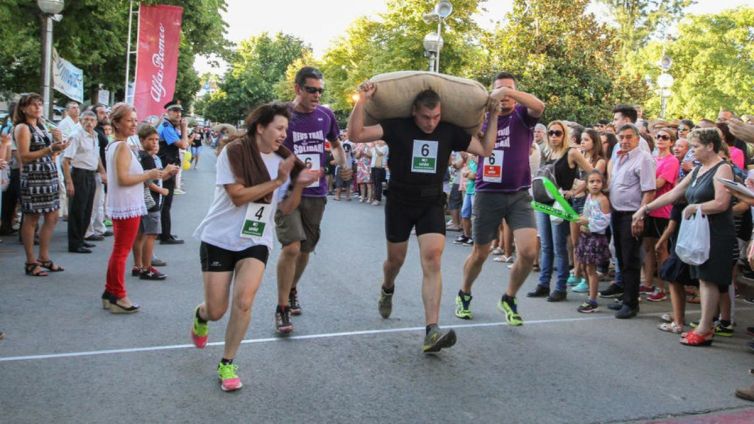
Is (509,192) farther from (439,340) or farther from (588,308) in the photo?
(439,340)

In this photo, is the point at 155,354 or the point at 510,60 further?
the point at 510,60

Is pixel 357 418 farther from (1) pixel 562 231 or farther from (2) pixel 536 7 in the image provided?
(2) pixel 536 7

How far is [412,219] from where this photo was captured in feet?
18.3

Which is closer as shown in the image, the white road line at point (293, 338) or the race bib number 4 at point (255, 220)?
the race bib number 4 at point (255, 220)

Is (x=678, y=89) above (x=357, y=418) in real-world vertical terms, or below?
above

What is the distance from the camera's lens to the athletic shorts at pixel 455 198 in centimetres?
1346

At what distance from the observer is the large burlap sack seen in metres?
5.38

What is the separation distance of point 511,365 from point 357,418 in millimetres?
1560

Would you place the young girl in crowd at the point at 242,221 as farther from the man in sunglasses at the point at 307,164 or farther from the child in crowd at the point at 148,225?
the child in crowd at the point at 148,225

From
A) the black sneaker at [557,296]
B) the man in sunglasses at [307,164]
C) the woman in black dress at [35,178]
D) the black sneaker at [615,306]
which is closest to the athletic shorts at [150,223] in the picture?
the woman in black dress at [35,178]

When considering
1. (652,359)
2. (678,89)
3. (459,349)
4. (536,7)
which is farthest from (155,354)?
(678,89)

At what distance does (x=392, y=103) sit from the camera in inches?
213

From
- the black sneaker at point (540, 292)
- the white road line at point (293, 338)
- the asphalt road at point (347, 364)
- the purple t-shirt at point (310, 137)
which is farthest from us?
the black sneaker at point (540, 292)

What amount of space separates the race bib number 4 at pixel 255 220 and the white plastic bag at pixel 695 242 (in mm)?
3689
